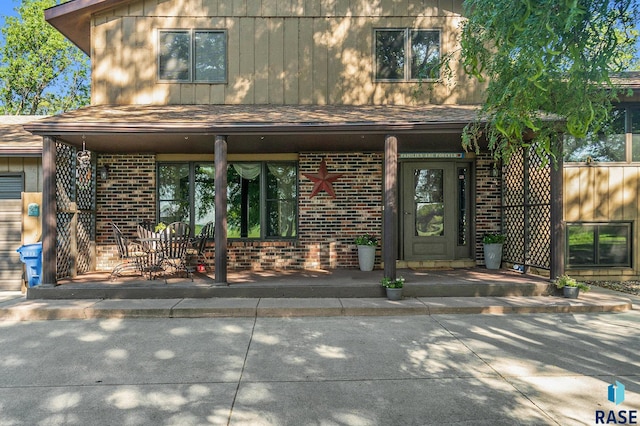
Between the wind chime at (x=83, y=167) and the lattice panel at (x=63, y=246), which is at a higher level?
the wind chime at (x=83, y=167)

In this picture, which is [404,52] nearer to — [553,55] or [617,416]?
[553,55]

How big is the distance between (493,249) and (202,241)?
19.0ft

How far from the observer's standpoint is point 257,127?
605 cm

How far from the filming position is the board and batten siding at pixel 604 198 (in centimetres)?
767

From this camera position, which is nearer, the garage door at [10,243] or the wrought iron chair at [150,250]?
the wrought iron chair at [150,250]

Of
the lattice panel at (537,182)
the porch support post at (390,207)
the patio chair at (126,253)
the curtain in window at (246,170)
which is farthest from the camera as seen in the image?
the curtain in window at (246,170)

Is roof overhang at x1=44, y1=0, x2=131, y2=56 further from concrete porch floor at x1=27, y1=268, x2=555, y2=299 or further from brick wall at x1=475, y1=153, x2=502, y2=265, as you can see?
brick wall at x1=475, y1=153, x2=502, y2=265

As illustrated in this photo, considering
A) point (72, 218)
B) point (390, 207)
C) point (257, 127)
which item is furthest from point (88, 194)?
point (390, 207)

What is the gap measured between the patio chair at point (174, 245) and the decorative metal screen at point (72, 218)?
68.4 inches

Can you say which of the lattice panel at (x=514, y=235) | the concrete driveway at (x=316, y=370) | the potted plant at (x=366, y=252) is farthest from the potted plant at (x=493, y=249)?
the concrete driveway at (x=316, y=370)

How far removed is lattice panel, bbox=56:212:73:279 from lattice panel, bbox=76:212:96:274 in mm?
196

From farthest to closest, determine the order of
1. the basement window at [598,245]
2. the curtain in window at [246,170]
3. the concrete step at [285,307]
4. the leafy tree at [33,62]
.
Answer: the leafy tree at [33,62] → the curtain in window at [246,170] → the basement window at [598,245] → the concrete step at [285,307]

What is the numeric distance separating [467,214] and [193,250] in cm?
582

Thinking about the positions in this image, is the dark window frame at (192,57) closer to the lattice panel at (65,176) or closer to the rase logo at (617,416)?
the lattice panel at (65,176)
